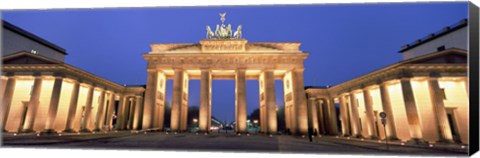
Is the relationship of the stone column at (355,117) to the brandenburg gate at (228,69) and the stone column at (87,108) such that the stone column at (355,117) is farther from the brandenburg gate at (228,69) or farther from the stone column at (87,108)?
the stone column at (87,108)

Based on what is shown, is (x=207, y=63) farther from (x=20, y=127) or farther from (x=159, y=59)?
(x=20, y=127)

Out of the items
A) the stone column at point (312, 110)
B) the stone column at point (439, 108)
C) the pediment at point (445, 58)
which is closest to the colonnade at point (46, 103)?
the stone column at point (312, 110)

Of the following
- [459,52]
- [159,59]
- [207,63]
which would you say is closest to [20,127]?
[159,59]

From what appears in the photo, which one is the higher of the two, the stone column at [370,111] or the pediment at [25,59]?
the pediment at [25,59]

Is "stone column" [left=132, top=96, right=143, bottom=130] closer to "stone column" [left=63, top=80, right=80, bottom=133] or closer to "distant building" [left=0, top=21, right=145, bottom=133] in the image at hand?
"distant building" [left=0, top=21, right=145, bottom=133]

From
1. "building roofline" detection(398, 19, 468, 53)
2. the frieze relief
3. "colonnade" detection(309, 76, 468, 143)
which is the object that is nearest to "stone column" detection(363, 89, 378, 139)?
"colonnade" detection(309, 76, 468, 143)
